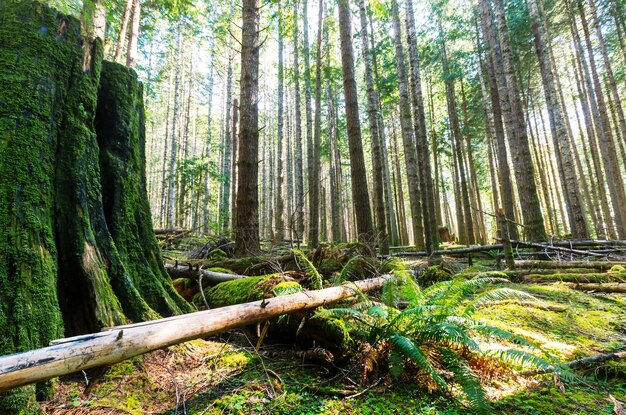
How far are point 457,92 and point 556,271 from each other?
1702 cm

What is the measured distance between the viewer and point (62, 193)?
236 centimetres

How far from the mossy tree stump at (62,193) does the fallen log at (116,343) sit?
1.79 ft

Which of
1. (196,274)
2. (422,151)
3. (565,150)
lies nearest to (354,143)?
(422,151)

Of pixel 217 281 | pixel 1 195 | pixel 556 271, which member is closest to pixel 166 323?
pixel 1 195

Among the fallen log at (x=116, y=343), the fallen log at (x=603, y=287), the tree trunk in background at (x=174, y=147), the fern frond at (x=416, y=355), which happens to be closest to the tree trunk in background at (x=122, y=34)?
the tree trunk in background at (x=174, y=147)

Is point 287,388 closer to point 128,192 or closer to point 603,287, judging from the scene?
point 128,192

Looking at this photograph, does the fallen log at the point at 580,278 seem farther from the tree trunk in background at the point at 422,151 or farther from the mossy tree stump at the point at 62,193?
the mossy tree stump at the point at 62,193

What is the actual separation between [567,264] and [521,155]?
4.31 m

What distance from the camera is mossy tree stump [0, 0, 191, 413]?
1943mm

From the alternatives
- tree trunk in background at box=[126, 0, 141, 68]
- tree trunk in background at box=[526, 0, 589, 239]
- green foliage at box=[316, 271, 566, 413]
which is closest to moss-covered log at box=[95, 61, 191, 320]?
green foliage at box=[316, 271, 566, 413]

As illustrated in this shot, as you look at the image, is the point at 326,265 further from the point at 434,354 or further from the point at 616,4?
the point at 616,4

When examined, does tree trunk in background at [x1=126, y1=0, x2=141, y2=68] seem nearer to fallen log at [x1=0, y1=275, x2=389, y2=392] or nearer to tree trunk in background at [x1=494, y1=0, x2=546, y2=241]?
fallen log at [x1=0, y1=275, x2=389, y2=392]

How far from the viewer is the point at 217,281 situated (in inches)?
182

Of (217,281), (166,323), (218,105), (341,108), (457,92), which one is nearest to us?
(166,323)
